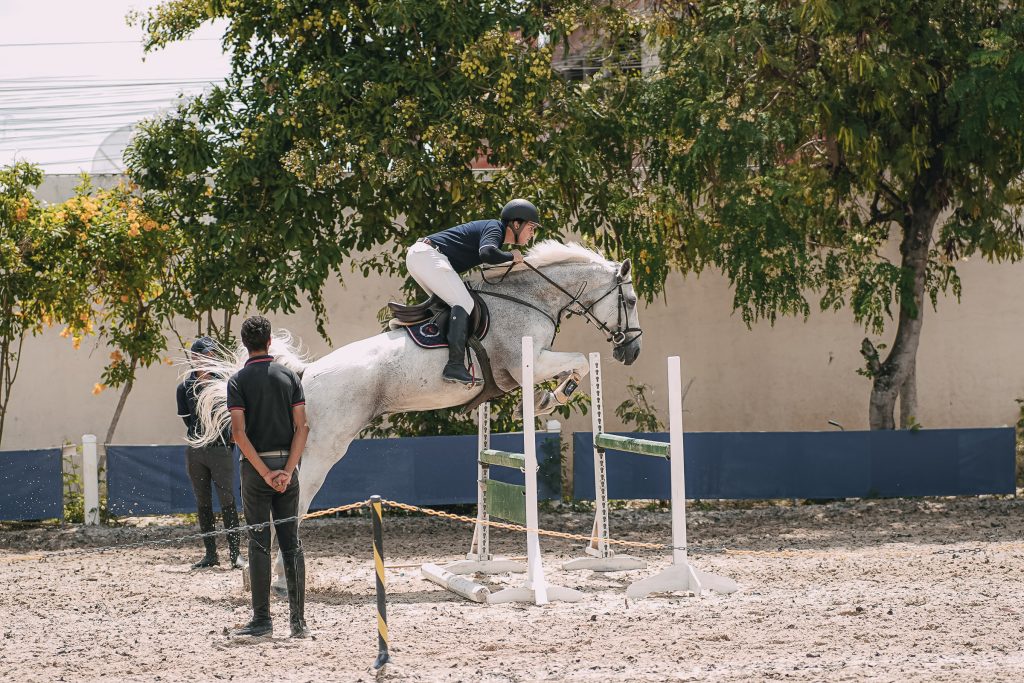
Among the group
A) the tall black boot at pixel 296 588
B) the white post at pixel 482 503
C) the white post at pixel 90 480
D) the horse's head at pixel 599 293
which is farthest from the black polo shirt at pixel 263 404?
the white post at pixel 90 480

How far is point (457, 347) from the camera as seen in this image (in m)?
7.21

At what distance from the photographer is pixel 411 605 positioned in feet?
23.2

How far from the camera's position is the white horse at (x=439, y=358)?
7.45m

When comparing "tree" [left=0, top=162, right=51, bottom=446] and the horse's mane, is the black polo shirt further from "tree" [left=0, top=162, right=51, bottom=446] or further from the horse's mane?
"tree" [left=0, top=162, right=51, bottom=446]

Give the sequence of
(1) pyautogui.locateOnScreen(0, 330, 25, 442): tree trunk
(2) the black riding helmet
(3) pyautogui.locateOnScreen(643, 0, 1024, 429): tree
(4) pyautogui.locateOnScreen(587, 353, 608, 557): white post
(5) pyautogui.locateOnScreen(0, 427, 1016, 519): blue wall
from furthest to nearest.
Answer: (1) pyautogui.locateOnScreen(0, 330, 25, 442): tree trunk, (5) pyautogui.locateOnScreen(0, 427, 1016, 519): blue wall, (3) pyautogui.locateOnScreen(643, 0, 1024, 429): tree, (4) pyautogui.locateOnScreen(587, 353, 608, 557): white post, (2) the black riding helmet

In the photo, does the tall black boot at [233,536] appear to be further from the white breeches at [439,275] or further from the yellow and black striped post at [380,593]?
the yellow and black striped post at [380,593]

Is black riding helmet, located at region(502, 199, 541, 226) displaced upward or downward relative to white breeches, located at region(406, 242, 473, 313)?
upward

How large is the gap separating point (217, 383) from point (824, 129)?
7.17 m

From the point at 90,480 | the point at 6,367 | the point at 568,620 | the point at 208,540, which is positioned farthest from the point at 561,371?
the point at 6,367

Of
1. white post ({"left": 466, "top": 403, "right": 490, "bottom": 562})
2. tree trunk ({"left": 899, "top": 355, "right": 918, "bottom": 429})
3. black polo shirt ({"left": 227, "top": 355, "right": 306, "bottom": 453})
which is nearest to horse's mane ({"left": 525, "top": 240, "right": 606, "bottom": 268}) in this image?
white post ({"left": 466, "top": 403, "right": 490, "bottom": 562})

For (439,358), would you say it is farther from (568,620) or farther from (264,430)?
(568,620)

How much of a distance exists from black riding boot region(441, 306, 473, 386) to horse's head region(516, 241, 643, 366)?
0.68 m

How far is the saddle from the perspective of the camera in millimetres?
7418

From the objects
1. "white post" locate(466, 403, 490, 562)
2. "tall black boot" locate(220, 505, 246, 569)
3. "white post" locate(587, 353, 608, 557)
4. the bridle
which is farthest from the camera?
"tall black boot" locate(220, 505, 246, 569)
